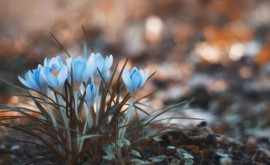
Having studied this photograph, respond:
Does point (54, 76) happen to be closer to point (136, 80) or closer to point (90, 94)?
point (90, 94)

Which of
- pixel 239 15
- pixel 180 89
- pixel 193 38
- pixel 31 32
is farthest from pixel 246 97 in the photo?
pixel 31 32

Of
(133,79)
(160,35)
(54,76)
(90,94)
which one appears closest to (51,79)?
(54,76)

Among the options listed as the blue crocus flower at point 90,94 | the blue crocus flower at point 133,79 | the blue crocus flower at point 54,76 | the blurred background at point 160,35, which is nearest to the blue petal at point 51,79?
the blue crocus flower at point 54,76

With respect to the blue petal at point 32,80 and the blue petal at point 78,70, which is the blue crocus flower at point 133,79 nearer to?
the blue petal at point 78,70

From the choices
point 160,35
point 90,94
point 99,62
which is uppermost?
point 160,35

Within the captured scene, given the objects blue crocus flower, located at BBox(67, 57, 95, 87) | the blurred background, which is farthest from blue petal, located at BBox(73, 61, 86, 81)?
the blurred background

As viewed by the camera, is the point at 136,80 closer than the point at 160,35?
Yes

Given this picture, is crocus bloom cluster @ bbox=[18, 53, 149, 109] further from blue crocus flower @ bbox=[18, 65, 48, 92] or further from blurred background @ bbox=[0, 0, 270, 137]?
blurred background @ bbox=[0, 0, 270, 137]

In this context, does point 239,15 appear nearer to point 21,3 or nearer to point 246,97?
point 246,97

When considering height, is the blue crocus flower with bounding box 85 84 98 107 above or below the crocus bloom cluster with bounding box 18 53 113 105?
below
